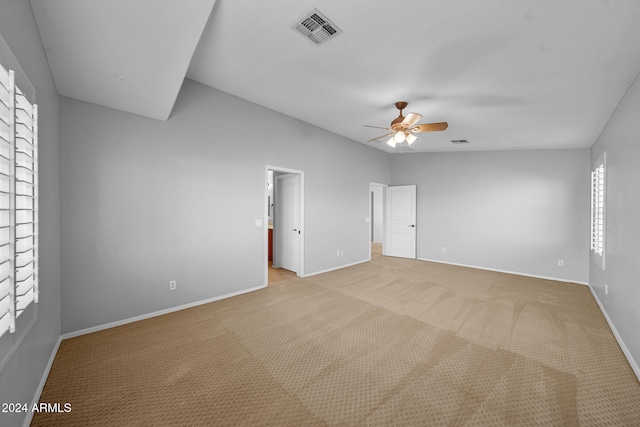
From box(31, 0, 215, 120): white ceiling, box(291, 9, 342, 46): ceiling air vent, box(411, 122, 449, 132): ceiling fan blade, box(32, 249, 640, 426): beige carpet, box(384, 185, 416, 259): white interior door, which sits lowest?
box(32, 249, 640, 426): beige carpet

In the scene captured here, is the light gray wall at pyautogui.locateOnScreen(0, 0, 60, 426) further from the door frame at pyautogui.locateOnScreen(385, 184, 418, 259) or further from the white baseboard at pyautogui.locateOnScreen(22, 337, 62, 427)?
the door frame at pyautogui.locateOnScreen(385, 184, 418, 259)

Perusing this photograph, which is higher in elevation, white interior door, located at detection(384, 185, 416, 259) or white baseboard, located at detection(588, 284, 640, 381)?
white interior door, located at detection(384, 185, 416, 259)

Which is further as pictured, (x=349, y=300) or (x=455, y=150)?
(x=455, y=150)

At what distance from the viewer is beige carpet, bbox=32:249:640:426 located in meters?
1.75

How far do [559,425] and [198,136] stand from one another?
4.42 metres

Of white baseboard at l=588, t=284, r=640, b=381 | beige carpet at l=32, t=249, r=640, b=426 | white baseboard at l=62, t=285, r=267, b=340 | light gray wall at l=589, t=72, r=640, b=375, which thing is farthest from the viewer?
white baseboard at l=62, t=285, r=267, b=340

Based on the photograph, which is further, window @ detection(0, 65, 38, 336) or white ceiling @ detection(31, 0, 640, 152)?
white ceiling @ detection(31, 0, 640, 152)

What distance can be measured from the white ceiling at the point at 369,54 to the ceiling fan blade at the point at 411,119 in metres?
0.32

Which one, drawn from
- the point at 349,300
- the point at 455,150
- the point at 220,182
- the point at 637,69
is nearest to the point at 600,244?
the point at 637,69

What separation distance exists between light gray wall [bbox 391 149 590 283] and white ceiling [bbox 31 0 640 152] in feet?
5.47

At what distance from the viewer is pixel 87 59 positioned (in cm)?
206

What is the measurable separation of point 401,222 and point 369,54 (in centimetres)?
527

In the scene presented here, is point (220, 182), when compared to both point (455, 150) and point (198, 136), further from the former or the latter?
point (455, 150)

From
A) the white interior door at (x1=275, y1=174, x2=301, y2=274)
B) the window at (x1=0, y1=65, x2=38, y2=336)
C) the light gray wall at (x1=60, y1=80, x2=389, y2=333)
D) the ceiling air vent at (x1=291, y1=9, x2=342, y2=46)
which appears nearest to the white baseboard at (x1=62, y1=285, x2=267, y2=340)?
the light gray wall at (x1=60, y1=80, x2=389, y2=333)
